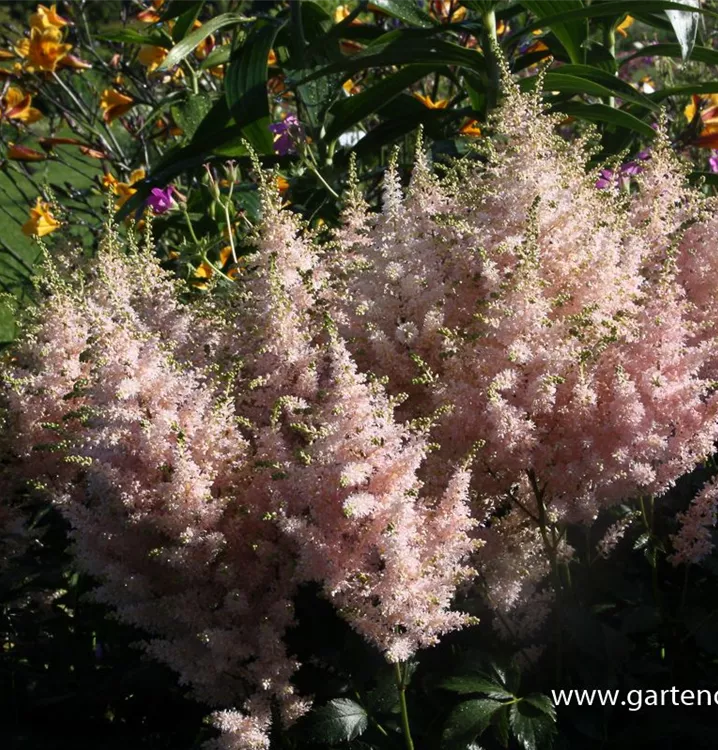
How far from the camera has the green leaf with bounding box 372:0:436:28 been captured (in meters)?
2.50

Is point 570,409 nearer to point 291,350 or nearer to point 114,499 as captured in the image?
point 291,350

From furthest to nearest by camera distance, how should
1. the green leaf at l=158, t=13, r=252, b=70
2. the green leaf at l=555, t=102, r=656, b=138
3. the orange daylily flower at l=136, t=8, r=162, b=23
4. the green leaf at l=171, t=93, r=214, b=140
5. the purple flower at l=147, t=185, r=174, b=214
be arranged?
1. the orange daylily flower at l=136, t=8, r=162, b=23
2. the green leaf at l=171, t=93, r=214, b=140
3. the purple flower at l=147, t=185, r=174, b=214
4. the green leaf at l=158, t=13, r=252, b=70
5. the green leaf at l=555, t=102, r=656, b=138

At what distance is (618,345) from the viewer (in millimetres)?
1410

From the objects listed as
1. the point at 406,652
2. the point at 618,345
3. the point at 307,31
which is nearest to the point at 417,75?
the point at 307,31

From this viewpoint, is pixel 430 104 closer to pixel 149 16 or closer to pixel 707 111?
pixel 707 111

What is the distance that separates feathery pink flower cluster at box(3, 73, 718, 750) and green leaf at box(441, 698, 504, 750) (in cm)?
14

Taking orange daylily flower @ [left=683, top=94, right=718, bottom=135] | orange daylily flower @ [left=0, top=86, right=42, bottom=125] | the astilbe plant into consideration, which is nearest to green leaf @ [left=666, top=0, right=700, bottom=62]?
orange daylily flower @ [left=683, top=94, right=718, bottom=135]

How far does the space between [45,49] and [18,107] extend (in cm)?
53

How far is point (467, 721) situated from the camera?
1355 millimetres

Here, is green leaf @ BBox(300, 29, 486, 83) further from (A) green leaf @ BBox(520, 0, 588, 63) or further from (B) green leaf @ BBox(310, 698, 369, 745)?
(B) green leaf @ BBox(310, 698, 369, 745)

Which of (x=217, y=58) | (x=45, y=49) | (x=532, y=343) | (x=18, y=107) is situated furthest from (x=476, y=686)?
(x=18, y=107)

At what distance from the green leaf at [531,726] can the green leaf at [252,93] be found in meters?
1.50

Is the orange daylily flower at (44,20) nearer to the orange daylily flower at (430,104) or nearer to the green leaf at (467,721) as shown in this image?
the orange daylily flower at (430,104)

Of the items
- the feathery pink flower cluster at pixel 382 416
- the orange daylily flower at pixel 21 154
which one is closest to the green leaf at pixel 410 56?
the feathery pink flower cluster at pixel 382 416
